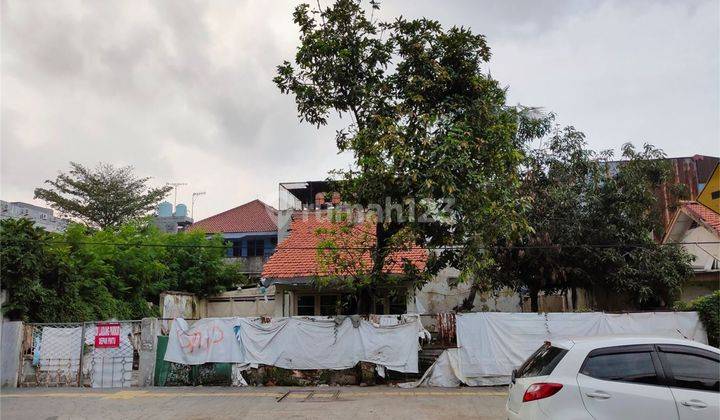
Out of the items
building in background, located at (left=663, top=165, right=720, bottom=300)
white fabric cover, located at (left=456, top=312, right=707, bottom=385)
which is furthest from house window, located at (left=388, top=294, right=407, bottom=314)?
building in background, located at (left=663, top=165, right=720, bottom=300)

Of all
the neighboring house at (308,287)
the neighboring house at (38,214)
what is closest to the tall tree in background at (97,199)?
the neighboring house at (38,214)

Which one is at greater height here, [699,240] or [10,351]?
[699,240]

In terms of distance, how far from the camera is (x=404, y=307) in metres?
18.2

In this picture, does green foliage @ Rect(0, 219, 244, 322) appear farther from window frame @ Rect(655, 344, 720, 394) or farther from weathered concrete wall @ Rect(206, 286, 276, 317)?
window frame @ Rect(655, 344, 720, 394)

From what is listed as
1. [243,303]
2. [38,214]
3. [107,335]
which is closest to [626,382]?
[107,335]

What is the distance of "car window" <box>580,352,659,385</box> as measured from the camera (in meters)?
5.72

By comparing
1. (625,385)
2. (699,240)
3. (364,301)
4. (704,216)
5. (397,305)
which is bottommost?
(625,385)

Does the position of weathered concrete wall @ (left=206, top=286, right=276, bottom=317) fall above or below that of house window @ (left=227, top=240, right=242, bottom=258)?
below

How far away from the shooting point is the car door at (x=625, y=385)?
5.54 meters

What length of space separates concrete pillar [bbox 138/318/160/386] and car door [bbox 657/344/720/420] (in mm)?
11647

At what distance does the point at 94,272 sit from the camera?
17.8m

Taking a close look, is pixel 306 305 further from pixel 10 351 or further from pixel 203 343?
pixel 10 351

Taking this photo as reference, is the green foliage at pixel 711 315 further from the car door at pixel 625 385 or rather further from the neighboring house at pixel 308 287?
the car door at pixel 625 385

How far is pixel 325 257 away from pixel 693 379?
8525 mm
